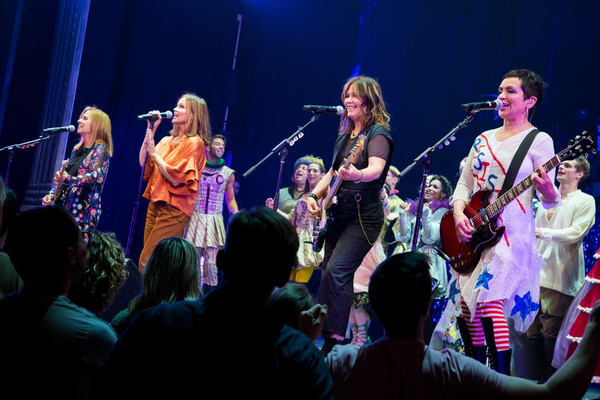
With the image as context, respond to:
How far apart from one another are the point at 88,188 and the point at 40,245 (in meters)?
4.54

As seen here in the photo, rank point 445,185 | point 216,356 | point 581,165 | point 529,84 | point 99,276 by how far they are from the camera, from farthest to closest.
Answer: point 445,185, point 581,165, point 529,84, point 99,276, point 216,356

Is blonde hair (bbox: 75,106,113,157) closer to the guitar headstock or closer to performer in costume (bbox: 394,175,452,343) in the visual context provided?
performer in costume (bbox: 394,175,452,343)

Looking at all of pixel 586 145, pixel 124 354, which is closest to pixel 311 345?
pixel 124 354

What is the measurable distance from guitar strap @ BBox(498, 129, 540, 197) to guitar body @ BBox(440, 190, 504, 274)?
0.47ft

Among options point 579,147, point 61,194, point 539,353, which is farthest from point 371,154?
point 61,194

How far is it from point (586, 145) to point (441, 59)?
4875mm

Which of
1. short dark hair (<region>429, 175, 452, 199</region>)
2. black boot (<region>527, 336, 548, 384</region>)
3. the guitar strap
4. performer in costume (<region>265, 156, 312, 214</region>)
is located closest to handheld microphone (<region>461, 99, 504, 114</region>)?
the guitar strap

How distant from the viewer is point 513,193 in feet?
9.58

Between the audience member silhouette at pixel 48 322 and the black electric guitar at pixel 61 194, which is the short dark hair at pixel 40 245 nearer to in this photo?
A: the audience member silhouette at pixel 48 322

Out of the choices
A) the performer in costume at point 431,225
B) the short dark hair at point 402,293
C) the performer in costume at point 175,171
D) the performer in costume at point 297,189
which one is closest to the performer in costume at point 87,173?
the performer in costume at point 175,171

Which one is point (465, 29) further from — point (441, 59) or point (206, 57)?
point (206, 57)

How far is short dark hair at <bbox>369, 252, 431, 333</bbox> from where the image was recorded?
144 cm

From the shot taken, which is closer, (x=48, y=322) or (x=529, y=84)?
(x=48, y=322)

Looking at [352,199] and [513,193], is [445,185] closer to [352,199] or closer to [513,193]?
[352,199]
